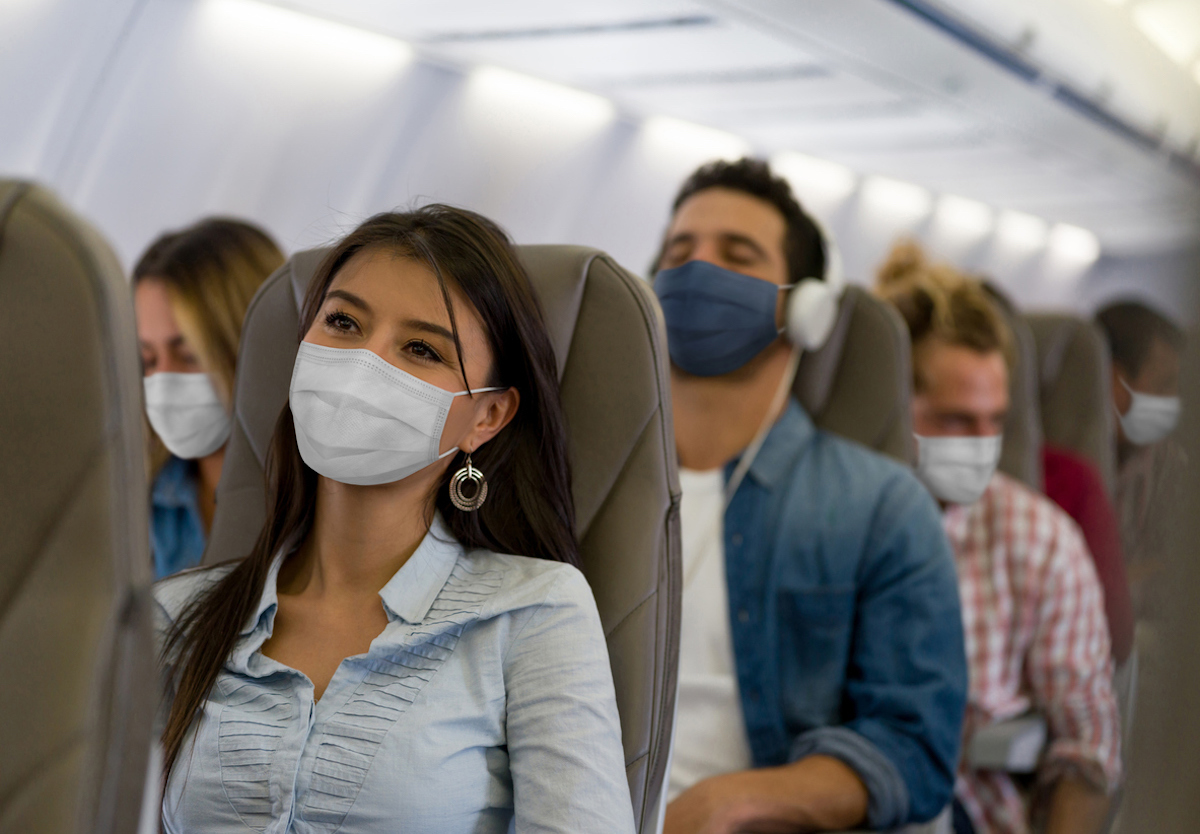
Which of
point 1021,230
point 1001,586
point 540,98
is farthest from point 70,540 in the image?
point 1021,230

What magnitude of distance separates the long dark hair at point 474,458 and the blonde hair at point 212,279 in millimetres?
735

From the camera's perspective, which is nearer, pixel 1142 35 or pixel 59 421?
pixel 59 421

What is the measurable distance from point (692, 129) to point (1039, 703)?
20.6 feet

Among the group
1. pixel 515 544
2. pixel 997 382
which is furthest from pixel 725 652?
pixel 997 382

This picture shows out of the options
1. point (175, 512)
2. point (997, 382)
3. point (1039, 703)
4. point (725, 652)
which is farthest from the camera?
point (997, 382)

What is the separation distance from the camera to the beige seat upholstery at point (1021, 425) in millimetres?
3000

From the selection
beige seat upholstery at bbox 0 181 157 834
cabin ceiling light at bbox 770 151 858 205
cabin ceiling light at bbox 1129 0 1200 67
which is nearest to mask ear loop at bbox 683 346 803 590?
beige seat upholstery at bbox 0 181 157 834

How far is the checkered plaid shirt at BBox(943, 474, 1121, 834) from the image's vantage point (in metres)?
2.44

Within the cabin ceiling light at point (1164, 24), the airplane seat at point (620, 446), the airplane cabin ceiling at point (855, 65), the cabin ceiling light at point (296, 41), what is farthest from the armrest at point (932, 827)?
the cabin ceiling light at point (296, 41)

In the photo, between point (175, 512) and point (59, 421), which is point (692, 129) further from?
point (59, 421)

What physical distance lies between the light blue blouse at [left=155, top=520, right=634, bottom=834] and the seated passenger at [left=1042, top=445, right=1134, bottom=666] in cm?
199

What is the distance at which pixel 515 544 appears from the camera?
4.96ft

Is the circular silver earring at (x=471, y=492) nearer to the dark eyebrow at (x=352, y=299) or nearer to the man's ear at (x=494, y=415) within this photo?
the man's ear at (x=494, y=415)

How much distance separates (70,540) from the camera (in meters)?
0.87
